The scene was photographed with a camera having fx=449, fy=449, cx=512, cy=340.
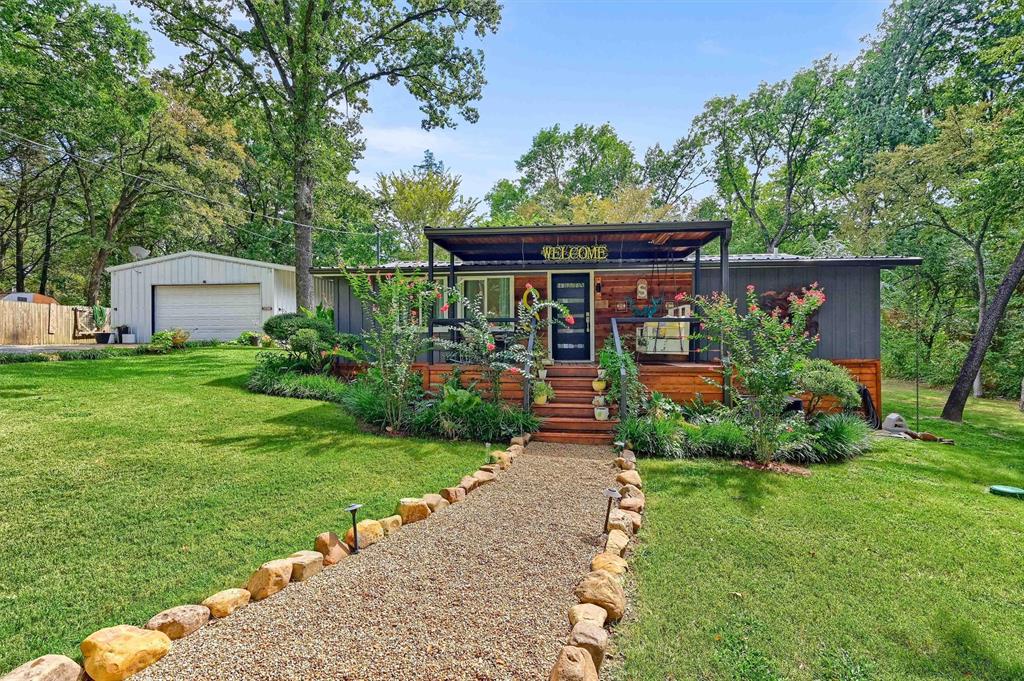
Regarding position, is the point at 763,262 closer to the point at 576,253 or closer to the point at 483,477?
the point at 576,253

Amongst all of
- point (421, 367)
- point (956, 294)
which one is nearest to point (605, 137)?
point (956, 294)

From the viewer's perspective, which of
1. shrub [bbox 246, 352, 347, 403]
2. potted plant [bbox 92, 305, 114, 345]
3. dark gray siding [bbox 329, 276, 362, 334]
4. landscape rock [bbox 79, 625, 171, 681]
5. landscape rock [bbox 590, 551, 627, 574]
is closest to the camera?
landscape rock [bbox 79, 625, 171, 681]

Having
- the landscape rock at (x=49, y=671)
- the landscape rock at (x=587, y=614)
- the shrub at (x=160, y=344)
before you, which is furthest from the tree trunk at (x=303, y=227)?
the landscape rock at (x=587, y=614)

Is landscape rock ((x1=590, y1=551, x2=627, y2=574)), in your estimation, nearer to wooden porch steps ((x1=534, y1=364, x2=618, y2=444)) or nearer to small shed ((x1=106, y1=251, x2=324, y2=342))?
wooden porch steps ((x1=534, y1=364, x2=618, y2=444))

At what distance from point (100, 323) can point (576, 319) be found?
17078 mm

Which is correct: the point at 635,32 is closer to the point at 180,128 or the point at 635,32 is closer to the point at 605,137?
the point at 180,128

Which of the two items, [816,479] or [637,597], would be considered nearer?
[637,597]

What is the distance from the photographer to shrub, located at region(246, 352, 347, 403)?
783cm

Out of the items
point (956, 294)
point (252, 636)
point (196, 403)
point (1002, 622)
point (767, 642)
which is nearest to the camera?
point (252, 636)

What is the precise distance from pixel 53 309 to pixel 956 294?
29.6 metres

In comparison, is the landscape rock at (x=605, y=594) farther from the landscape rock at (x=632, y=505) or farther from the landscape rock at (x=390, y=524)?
the landscape rock at (x=390, y=524)

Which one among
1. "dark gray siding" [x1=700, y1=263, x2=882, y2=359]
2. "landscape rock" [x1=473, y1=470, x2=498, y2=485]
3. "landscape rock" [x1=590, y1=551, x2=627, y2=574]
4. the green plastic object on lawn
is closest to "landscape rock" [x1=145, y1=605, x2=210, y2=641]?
"landscape rock" [x1=590, y1=551, x2=627, y2=574]

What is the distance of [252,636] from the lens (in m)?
2.10

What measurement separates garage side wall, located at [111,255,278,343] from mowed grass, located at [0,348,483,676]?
8687mm
